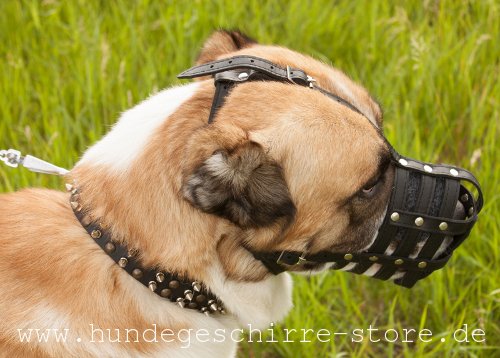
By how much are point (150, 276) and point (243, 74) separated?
73cm

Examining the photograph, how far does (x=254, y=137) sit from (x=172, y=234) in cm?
A: 40

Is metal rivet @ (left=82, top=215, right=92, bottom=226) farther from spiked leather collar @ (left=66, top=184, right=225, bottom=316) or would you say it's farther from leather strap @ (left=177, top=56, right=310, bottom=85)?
leather strap @ (left=177, top=56, right=310, bottom=85)

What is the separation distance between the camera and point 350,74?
465 centimetres

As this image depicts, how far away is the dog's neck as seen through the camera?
2.45 metres

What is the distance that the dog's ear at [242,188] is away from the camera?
7.49 feet

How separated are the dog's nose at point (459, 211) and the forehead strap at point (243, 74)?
1.76ft

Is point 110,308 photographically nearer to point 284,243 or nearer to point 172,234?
point 172,234

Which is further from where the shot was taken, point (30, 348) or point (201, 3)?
point (201, 3)

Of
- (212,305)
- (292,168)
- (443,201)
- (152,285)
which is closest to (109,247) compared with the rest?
(152,285)

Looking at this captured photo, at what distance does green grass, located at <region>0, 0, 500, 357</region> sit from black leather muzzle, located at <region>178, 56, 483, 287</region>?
67 cm

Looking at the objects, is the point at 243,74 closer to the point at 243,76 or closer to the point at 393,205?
the point at 243,76

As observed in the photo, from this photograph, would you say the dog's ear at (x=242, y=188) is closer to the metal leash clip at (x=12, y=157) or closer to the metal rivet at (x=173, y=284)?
the metal rivet at (x=173, y=284)

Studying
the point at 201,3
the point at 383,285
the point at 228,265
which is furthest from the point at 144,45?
the point at 228,265

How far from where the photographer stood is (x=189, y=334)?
262 cm
